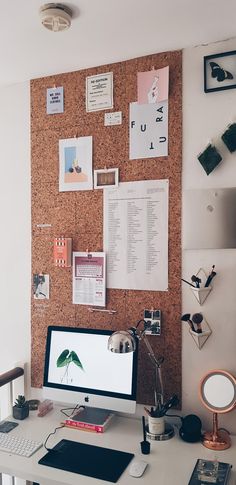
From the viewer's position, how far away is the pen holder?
1.77 m

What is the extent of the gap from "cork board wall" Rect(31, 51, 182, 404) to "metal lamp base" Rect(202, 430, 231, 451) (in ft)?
0.80

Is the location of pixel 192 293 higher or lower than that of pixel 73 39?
lower

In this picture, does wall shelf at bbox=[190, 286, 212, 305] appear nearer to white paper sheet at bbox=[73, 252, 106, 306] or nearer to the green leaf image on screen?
white paper sheet at bbox=[73, 252, 106, 306]

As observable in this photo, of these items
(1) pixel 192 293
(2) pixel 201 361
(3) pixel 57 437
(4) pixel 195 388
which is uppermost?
(1) pixel 192 293

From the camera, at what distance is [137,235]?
1.99 meters

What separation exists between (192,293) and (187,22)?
1099mm

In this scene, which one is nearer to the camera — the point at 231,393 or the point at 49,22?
the point at 49,22

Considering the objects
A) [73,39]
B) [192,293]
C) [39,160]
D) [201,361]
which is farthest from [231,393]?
[73,39]

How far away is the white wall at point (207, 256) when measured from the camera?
1.81m

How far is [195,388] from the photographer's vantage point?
188 centimetres

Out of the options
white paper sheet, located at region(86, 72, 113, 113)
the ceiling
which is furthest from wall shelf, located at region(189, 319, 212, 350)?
the ceiling

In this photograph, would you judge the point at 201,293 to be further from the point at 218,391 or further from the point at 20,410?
the point at 20,410

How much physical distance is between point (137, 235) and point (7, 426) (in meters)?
1.04

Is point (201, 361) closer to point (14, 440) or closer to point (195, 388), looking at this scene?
point (195, 388)
